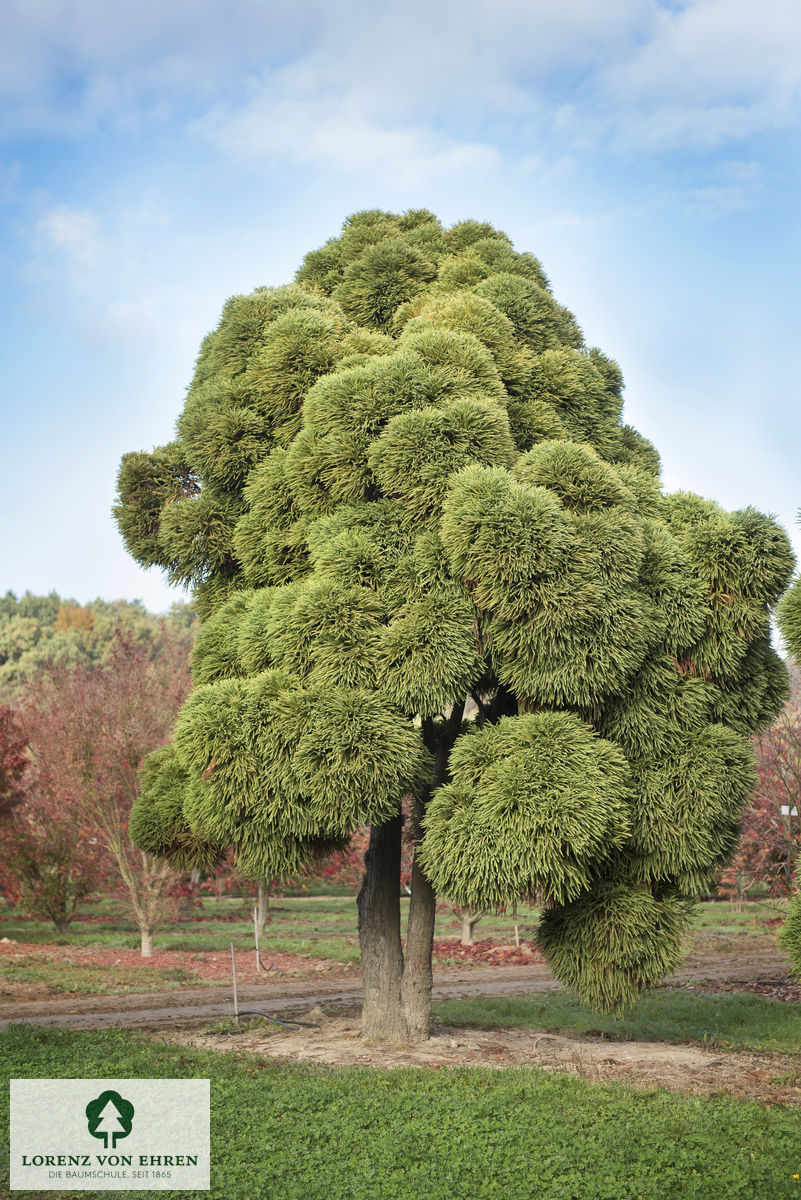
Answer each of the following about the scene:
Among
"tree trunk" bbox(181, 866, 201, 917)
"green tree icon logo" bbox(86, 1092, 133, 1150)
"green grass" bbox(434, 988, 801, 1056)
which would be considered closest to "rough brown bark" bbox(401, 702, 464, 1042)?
"green grass" bbox(434, 988, 801, 1056)

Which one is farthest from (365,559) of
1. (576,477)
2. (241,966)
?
(241,966)

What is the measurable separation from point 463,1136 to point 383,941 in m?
3.18

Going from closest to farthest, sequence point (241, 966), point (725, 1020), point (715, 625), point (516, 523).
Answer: point (516, 523) < point (715, 625) < point (725, 1020) < point (241, 966)

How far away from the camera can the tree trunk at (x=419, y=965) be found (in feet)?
28.0

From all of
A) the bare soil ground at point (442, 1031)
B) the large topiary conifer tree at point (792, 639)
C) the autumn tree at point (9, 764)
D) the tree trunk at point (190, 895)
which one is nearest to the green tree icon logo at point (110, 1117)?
the bare soil ground at point (442, 1031)

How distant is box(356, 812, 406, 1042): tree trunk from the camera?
27.8ft

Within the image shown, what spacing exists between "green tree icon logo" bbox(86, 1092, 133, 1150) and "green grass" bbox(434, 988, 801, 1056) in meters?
5.04

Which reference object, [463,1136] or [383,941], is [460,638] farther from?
[383,941]

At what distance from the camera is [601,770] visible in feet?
21.9

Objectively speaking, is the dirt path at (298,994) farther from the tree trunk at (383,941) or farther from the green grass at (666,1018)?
the tree trunk at (383,941)

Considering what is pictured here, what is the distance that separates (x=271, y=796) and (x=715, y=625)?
371 cm

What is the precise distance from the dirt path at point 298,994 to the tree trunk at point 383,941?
8.07 ft

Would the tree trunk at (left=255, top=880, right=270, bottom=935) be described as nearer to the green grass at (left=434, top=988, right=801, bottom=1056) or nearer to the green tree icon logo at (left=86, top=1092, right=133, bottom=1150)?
the green grass at (left=434, top=988, right=801, bottom=1056)

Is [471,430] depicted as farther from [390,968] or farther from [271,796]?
[390,968]
